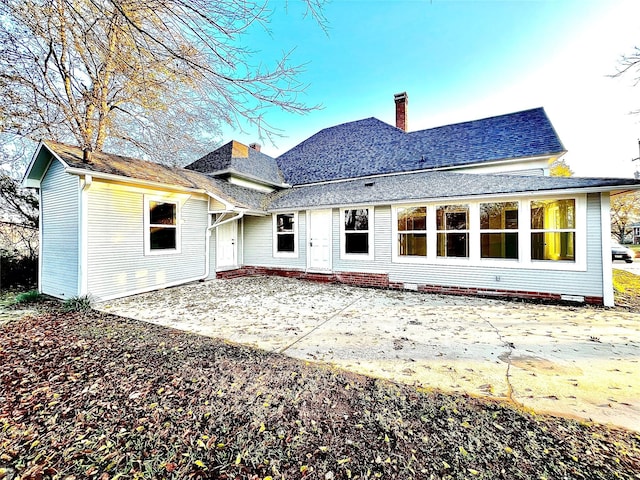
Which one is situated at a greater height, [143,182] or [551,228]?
[143,182]

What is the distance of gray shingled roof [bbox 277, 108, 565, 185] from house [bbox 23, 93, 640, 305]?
0.08 metres

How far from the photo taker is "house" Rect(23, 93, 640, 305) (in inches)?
264

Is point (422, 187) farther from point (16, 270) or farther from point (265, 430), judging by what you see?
point (16, 270)

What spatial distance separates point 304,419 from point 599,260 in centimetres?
803

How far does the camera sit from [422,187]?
9227mm

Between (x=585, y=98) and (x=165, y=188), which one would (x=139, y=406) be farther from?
(x=585, y=98)

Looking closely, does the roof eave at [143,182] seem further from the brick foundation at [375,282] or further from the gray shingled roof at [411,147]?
the gray shingled roof at [411,147]

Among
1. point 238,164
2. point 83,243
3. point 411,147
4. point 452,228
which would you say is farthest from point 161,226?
point 411,147

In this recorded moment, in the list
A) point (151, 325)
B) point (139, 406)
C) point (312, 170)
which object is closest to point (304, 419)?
point (139, 406)

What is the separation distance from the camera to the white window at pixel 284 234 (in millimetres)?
11000

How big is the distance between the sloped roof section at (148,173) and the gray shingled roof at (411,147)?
3.69 m

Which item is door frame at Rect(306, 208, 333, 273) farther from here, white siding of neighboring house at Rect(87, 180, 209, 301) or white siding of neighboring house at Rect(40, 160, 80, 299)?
white siding of neighboring house at Rect(40, 160, 80, 299)

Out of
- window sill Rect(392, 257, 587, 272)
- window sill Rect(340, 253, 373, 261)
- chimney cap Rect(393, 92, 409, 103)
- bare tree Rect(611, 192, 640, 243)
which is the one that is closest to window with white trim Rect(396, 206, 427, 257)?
window sill Rect(392, 257, 587, 272)

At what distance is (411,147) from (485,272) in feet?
24.2
